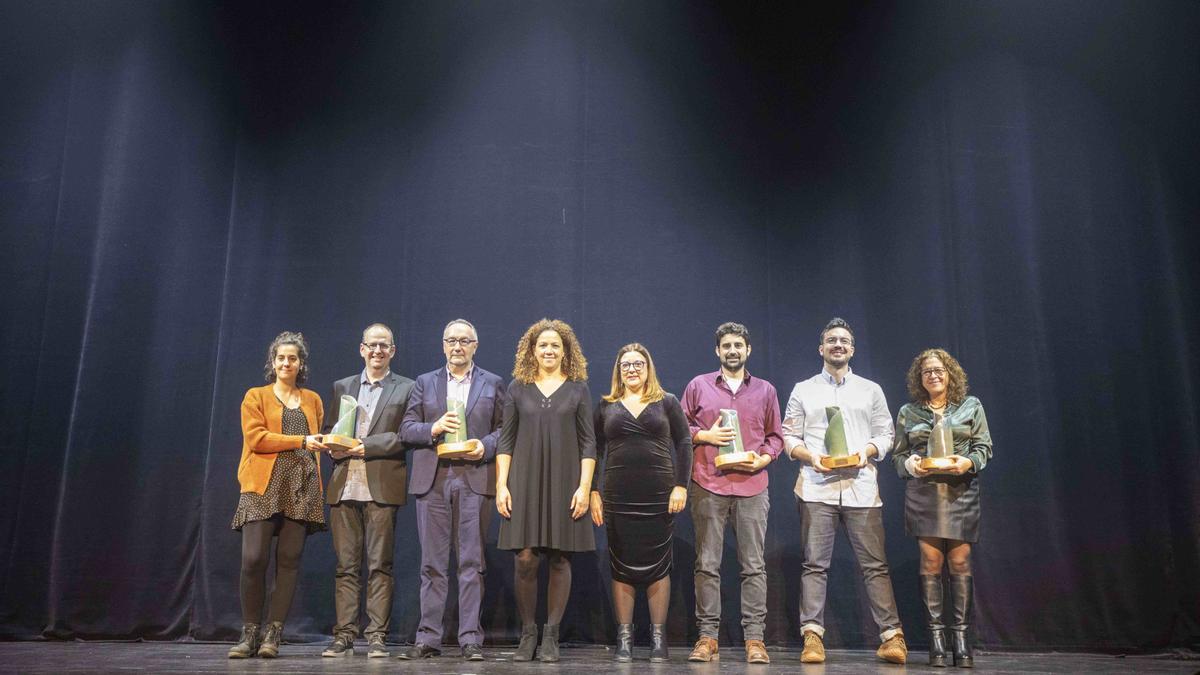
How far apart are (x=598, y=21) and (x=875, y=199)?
6.98 feet

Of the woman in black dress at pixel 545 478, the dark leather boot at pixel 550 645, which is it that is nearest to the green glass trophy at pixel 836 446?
the woman in black dress at pixel 545 478

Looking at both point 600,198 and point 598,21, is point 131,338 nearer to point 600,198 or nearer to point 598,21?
point 600,198

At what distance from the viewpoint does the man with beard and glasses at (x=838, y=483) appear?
4441 mm

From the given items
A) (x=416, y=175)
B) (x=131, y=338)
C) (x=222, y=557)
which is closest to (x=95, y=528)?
(x=222, y=557)

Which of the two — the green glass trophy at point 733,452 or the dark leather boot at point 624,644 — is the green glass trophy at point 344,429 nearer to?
the dark leather boot at point 624,644

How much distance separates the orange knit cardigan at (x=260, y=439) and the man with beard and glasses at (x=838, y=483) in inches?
98.5

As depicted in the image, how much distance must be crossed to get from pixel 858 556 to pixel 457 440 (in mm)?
2027

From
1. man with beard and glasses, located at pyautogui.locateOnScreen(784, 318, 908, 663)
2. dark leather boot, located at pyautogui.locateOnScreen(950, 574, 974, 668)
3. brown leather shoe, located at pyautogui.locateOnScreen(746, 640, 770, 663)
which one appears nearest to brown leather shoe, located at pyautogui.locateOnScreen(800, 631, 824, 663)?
man with beard and glasses, located at pyautogui.locateOnScreen(784, 318, 908, 663)

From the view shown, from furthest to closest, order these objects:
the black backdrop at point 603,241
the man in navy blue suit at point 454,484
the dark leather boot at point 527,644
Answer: the black backdrop at point 603,241 < the man in navy blue suit at point 454,484 < the dark leather boot at point 527,644

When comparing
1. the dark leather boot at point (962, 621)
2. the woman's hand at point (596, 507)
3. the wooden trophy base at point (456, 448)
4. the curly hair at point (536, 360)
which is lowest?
the dark leather boot at point (962, 621)

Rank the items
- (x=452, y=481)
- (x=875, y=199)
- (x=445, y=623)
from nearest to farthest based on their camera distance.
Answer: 1. (x=452, y=481)
2. (x=445, y=623)
3. (x=875, y=199)

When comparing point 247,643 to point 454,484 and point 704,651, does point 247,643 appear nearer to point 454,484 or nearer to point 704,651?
point 454,484

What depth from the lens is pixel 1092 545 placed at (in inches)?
211

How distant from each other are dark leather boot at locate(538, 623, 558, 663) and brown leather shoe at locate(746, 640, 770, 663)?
90cm
